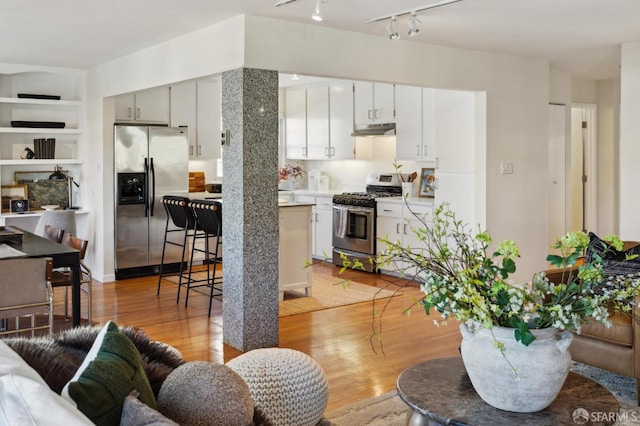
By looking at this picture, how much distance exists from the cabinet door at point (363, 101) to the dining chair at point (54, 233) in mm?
3936

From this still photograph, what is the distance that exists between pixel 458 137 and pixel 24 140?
4800 millimetres

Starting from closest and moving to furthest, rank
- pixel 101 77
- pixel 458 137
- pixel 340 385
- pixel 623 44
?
pixel 340 385 → pixel 623 44 → pixel 458 137 → pixel 101 77

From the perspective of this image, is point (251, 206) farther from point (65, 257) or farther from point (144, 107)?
point (144, 107)

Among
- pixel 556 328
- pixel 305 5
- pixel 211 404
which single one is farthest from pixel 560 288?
pixel 305 5

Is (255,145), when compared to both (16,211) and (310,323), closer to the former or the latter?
(310,323)

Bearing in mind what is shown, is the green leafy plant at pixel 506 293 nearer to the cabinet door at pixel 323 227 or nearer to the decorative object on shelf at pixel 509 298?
the decorative object on shelf at pixel 509 298

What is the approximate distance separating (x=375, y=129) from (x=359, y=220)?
1112 mm

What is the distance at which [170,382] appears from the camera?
1631mm

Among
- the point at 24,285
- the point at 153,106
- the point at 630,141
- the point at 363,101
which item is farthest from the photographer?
the point at 363,101

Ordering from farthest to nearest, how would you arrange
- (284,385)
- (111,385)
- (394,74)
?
(394,74)
(284,385)
(111,385)

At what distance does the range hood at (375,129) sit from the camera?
7600 mm

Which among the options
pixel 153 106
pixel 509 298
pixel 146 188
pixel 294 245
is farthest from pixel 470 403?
pixel 153 106

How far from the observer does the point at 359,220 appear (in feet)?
25.4

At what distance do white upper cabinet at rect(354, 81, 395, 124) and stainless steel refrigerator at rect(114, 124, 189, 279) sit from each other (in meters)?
2.16
